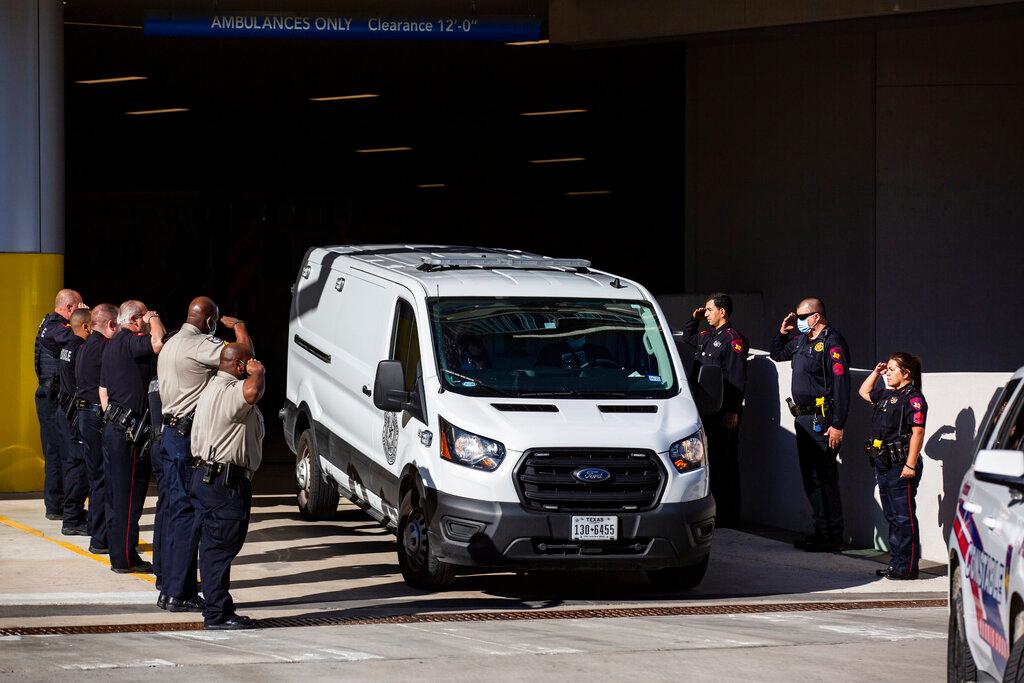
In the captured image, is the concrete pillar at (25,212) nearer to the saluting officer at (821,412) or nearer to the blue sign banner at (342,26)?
the blue sign banner at (342,26)

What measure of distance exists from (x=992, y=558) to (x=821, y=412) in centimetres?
713

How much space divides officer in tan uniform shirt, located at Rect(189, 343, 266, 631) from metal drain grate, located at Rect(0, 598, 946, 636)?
0.30m

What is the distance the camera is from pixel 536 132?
37.2m

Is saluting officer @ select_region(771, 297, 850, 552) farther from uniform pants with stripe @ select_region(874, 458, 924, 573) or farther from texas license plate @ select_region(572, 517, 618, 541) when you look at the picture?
texas license plate @ select_region(572, 517, 618, 541)

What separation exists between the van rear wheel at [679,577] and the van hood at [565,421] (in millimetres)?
1186

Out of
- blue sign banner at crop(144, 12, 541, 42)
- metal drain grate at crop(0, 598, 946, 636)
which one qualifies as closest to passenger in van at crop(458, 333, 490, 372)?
metal drain grate at crop(0, 598, 946, 636)

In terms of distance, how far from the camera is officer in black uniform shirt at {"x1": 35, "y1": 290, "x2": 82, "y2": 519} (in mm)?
14203

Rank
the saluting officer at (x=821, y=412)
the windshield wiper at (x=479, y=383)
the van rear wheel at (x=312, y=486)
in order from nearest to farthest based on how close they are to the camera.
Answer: the windshield wiper at (x=479, y=383) < the saluting officer at (x=821, y=412) < the van rear wheel at (x=312, y=486)

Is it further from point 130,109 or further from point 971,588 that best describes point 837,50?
point 130,109

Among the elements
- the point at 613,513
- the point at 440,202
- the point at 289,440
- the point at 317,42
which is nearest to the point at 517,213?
the point at 440,202

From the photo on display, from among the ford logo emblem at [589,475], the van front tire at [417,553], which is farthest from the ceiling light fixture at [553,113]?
the ford logo emblem at [589,475]

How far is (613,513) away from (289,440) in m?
5.29

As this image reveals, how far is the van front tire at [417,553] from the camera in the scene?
439 inches

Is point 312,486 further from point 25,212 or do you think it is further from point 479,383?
point 25,212
